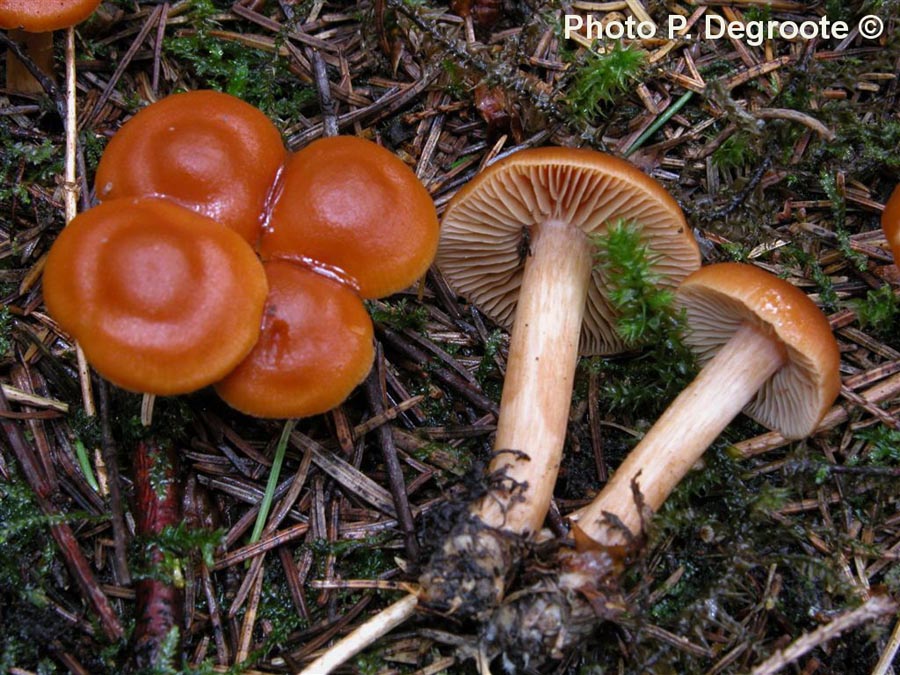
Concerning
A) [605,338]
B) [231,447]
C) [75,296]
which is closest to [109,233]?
[75,296]

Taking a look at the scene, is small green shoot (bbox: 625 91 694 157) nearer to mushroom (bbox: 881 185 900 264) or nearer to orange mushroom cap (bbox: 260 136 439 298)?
mushroom (bbox: 881 185 900 264)

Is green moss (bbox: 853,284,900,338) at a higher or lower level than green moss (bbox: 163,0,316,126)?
lower

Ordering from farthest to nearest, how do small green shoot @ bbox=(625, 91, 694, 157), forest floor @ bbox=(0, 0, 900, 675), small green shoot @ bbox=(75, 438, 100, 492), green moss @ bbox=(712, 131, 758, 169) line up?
1. small green shoot @ bbox=(625, 91, 694, 157)
2. green moss @ bbox=(712, 131, 758, 169)
3. small green shoot @ bbox=(75, 438, 100, 492)
4. forest floor @ bbox=(0, 0, 900, 675)

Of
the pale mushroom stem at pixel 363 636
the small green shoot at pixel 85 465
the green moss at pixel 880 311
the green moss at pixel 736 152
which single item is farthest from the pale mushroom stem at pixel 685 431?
the small green shoot at pixel 85 465

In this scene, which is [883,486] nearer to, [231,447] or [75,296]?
[231,447]

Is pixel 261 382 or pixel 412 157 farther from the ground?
pixel 412 157

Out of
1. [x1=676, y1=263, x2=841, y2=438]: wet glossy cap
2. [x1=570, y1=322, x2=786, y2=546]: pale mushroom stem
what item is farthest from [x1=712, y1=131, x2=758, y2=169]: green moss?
[x1=570, y1=322, x2=786, y2=546]: pale mushroom stem

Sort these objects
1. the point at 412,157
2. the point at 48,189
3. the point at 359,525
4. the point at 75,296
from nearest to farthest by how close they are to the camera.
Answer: the point at 75,296, the point at 359,525, the point at 48,189, the point at 412,157
